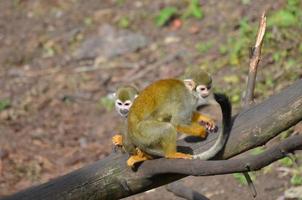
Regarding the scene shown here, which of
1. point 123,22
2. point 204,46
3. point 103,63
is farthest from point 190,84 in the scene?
point 123,22

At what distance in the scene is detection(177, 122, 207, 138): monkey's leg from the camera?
393 centimetres

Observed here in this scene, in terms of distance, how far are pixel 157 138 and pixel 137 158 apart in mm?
158

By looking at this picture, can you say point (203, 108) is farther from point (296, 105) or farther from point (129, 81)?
point (296, 105)

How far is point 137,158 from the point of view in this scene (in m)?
3.91

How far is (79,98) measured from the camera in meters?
8.36

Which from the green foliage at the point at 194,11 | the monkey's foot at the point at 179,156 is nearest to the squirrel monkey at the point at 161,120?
the monkey's foot at the point at 179,156

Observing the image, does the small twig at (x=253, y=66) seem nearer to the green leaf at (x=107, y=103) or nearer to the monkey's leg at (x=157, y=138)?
the monkey's leg at (x=157, y=138)

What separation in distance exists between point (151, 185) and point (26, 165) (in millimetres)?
3552

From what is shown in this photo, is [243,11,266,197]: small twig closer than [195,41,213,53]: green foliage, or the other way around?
[243,11,266,197]: small twig

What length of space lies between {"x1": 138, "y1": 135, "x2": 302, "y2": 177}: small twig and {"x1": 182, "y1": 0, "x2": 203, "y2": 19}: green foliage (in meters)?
5.32

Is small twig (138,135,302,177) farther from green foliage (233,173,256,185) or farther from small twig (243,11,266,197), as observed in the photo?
green foliage (233,173,256,185)

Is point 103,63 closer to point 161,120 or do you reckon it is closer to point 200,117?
point 200,117

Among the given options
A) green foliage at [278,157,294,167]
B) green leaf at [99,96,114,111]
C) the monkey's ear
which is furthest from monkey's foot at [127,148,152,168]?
green leaf at [99,96,114,111]

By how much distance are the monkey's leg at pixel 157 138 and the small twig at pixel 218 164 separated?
0.06 metres
